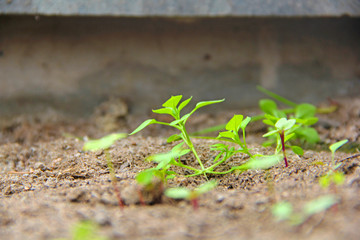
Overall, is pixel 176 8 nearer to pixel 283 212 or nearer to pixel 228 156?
pixel 228 156

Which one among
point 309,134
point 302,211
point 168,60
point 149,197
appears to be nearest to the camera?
point 302,211

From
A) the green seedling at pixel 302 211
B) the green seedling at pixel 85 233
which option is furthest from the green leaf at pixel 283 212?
the green seedling at pixel 85 233

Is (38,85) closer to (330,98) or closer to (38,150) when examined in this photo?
(38,150)

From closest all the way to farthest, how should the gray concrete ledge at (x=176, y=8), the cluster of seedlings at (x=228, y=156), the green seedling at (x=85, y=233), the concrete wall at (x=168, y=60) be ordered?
the green seedling at (x=85, y=233)
the cluster of seedlings at (x=228, y=156)
the gray concrete ledge at (x=176, y=8)
the concrete wall at (x=168, y=60)

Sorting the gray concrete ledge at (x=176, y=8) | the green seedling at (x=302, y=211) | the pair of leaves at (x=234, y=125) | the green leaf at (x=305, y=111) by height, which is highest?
the gray concrete ledge at (x=176, y=8)

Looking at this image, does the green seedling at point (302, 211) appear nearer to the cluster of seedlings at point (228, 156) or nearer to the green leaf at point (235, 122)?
the cluster of seedlings at point (228, 156)

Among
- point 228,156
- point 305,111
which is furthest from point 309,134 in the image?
point 228,156

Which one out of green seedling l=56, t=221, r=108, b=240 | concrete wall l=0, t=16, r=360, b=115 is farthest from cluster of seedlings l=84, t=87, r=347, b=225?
concrete wall l=0, t=16, r=360, b=115
